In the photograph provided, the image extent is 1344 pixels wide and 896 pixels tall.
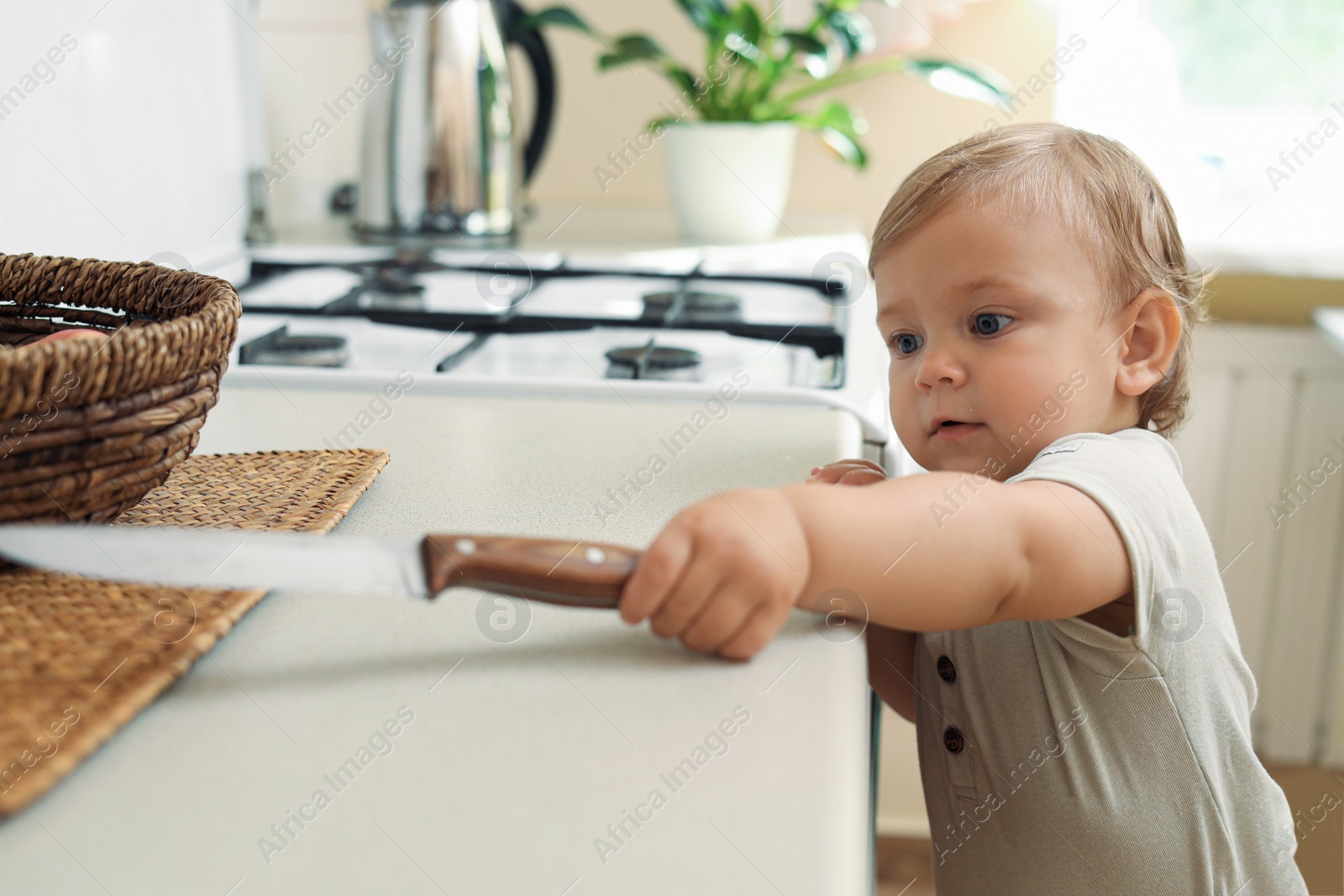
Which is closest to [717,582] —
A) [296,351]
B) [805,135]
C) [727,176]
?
[296,351]

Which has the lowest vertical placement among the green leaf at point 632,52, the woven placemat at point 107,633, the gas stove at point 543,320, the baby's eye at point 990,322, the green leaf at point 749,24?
the gas stove at point 543,320

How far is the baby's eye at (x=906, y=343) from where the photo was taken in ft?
2.19

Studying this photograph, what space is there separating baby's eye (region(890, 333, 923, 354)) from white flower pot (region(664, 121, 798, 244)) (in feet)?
2.57

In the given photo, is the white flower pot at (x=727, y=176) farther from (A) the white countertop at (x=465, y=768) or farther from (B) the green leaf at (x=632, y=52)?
(A) the white countertop at (x=465, y=768)

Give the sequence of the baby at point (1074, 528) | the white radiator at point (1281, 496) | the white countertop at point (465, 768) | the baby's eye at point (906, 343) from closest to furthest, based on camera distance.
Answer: the white countertop at point (465, 768) < the baby at point (1074, 528) < the baby's eye at point (906, 343) < the white radiator at point (1281, 496)

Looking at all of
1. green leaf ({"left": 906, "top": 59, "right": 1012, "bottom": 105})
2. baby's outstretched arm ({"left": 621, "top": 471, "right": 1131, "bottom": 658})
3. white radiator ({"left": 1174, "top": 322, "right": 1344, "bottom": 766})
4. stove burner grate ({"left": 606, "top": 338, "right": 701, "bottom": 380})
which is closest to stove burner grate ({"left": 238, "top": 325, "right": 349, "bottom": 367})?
stove burner grate ({"left": 606, "top": 338, "right": 701, "bottom": 380})

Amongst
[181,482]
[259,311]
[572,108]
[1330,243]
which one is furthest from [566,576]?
[1330,243]

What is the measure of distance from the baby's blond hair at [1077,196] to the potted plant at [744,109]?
0.76 meters

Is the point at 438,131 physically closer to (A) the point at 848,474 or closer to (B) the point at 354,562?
(A) the point at 848,474

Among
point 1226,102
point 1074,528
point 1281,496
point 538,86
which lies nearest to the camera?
point 1074,528

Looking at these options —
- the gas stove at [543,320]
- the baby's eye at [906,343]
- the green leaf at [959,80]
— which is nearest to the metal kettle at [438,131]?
the gas stove at [543,320]

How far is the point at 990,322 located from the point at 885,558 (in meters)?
0.23

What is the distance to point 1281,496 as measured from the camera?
1715 millimetres

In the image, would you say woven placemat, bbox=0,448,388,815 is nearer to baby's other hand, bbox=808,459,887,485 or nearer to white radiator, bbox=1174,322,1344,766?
baby's other hand, bbox=808,459,887,485
